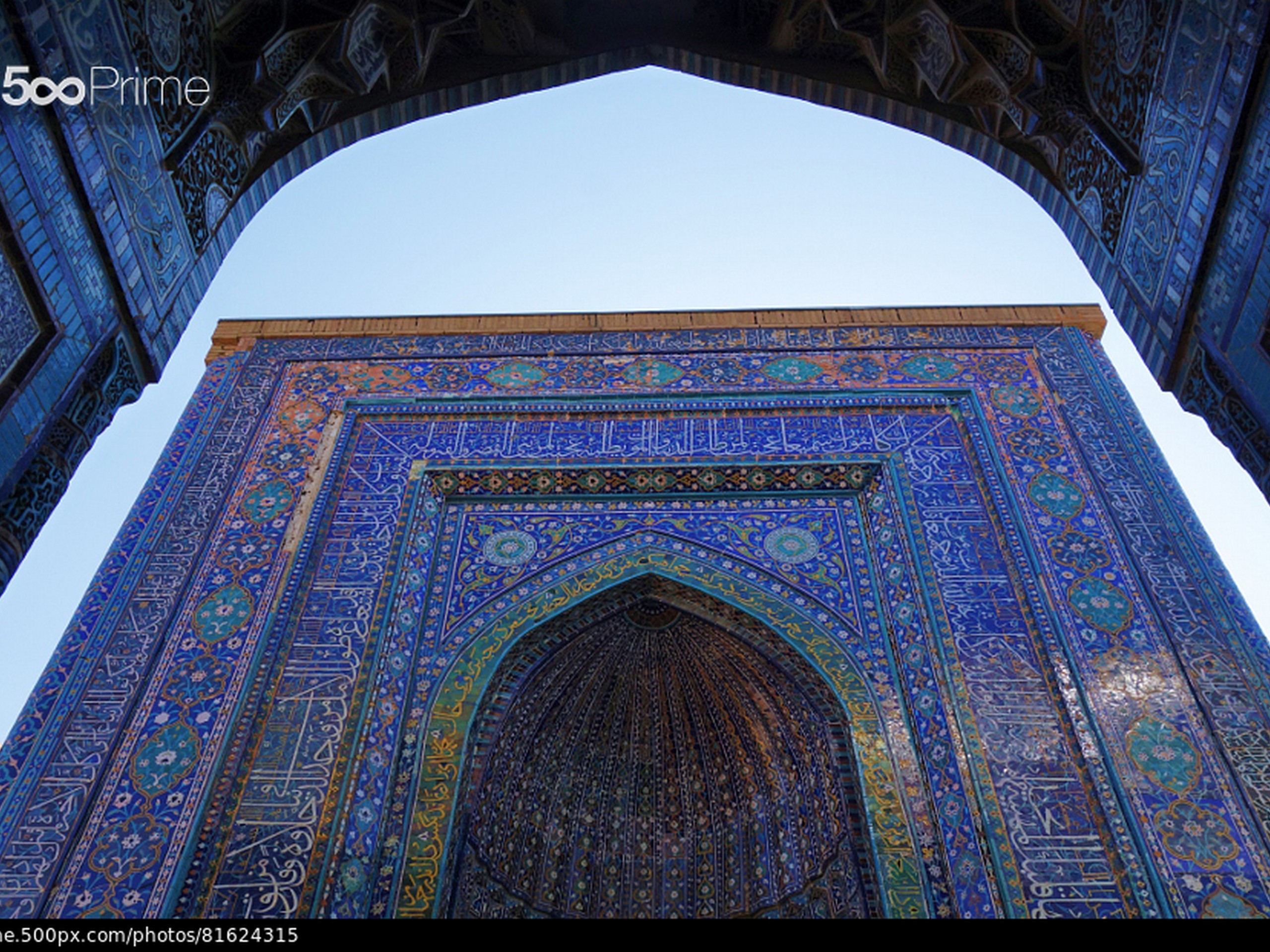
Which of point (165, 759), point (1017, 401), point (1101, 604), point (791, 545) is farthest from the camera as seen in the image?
point (1017, 401)

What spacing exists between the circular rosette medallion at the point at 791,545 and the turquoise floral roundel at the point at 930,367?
155cm

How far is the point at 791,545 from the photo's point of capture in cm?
594

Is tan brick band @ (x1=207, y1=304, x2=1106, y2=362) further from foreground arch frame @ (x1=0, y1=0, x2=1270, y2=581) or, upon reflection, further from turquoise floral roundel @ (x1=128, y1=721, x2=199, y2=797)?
foreground arch frame @ (x1=0, y1=0, x2=1270, y2=581)

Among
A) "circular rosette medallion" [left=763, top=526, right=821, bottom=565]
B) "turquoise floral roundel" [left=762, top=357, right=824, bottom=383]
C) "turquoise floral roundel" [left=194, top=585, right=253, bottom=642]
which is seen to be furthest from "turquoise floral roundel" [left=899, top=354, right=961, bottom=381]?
"turquoise floral roundel" [left=194, top=585, right=253, bottom=642]

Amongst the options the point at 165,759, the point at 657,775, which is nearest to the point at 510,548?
the point at 657,775

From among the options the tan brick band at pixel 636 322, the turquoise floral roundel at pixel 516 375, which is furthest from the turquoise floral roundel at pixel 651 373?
the turquoise floral roundel at pixel 516 375

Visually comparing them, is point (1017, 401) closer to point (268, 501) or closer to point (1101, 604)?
point (1101, 604)

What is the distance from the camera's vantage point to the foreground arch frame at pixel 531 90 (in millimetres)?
2646

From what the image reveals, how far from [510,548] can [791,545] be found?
5.03 feet

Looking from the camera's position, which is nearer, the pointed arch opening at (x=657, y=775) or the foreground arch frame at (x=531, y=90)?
the foreground arch frame at (x=531, y=90)

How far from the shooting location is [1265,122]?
2.58 m

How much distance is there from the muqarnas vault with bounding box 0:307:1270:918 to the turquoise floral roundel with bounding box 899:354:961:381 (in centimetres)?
2

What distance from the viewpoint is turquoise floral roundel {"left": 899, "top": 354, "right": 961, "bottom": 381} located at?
691 cm

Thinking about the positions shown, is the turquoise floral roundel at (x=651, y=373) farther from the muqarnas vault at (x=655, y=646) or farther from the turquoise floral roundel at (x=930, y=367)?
the turquoise floral roundel at (x=930, y=367)
